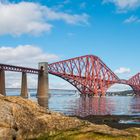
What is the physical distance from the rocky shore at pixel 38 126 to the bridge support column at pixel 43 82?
4918 inches

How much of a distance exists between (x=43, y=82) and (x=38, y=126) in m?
129

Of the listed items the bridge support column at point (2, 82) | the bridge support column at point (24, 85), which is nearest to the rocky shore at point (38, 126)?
the bridge support column at point (2, 82)

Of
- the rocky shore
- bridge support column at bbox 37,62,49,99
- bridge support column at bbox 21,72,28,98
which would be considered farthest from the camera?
bridge support column at bbox 37,62,49,99

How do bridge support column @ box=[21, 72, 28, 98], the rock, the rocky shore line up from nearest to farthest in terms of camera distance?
the rocky shore < the rock < bridge support column @ box=[21, 72, 28, 98]

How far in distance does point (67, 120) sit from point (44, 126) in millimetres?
1008

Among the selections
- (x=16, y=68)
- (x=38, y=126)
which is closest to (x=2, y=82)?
(x=16, y=68)

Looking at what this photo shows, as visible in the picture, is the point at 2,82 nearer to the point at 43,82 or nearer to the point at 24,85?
the point at 24,85

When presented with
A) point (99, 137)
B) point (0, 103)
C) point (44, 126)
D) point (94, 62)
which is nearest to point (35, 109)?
point (44, 126)

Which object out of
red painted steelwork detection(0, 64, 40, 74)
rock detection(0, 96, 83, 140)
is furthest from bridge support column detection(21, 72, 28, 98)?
rock detection(0, 96, 83, 140)

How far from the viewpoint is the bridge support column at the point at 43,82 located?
136 m

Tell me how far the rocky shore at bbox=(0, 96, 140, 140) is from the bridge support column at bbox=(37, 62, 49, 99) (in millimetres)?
124914

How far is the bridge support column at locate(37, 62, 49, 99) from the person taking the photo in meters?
136

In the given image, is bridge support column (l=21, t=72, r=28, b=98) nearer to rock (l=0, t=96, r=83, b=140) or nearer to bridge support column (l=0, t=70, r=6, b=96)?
bridge support column (l=0, t=70, r=6, b=96)

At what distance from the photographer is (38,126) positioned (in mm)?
9969
